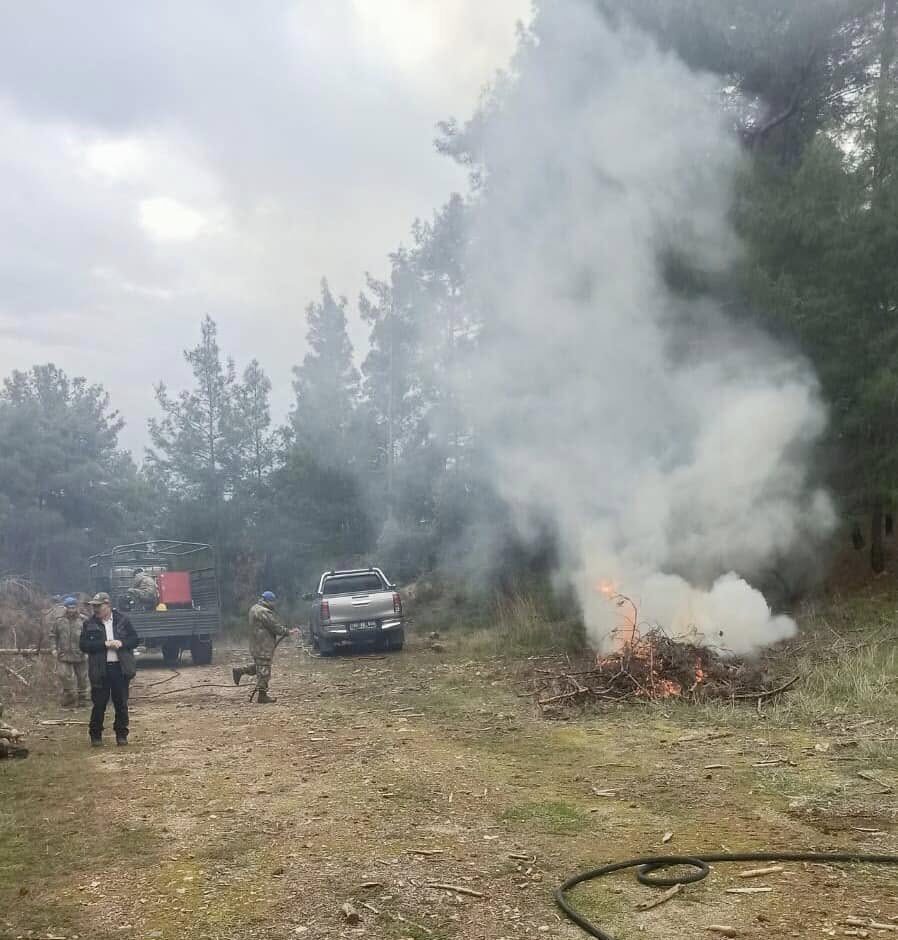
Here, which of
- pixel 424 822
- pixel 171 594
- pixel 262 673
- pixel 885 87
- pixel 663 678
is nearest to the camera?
pixel 424 822

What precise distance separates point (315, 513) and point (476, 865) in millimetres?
26280

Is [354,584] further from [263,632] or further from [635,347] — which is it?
[635,347]

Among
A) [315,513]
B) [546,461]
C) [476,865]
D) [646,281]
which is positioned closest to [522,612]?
[546,461]

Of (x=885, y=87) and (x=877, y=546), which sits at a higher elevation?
(x=885, y=87)

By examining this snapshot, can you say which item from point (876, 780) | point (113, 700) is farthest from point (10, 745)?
point (876, 780)

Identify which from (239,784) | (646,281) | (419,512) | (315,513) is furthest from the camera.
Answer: (315,513)

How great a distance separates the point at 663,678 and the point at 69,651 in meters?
8.01

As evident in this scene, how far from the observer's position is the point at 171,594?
1886 centimetres

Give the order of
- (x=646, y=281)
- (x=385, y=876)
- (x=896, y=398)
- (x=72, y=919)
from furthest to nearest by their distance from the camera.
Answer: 1. (x=646, y=281)
2. (x=896, y=398)
3. (x=385, y=876)
4. (x=72, y=919)

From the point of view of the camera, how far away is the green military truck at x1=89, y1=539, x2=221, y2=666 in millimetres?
16797

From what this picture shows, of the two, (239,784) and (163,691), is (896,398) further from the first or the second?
(163,691)

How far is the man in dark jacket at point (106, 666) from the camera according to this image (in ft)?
29.7

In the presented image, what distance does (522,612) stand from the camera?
17016 millimetres

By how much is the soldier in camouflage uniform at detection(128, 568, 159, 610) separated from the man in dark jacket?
9.22 m
